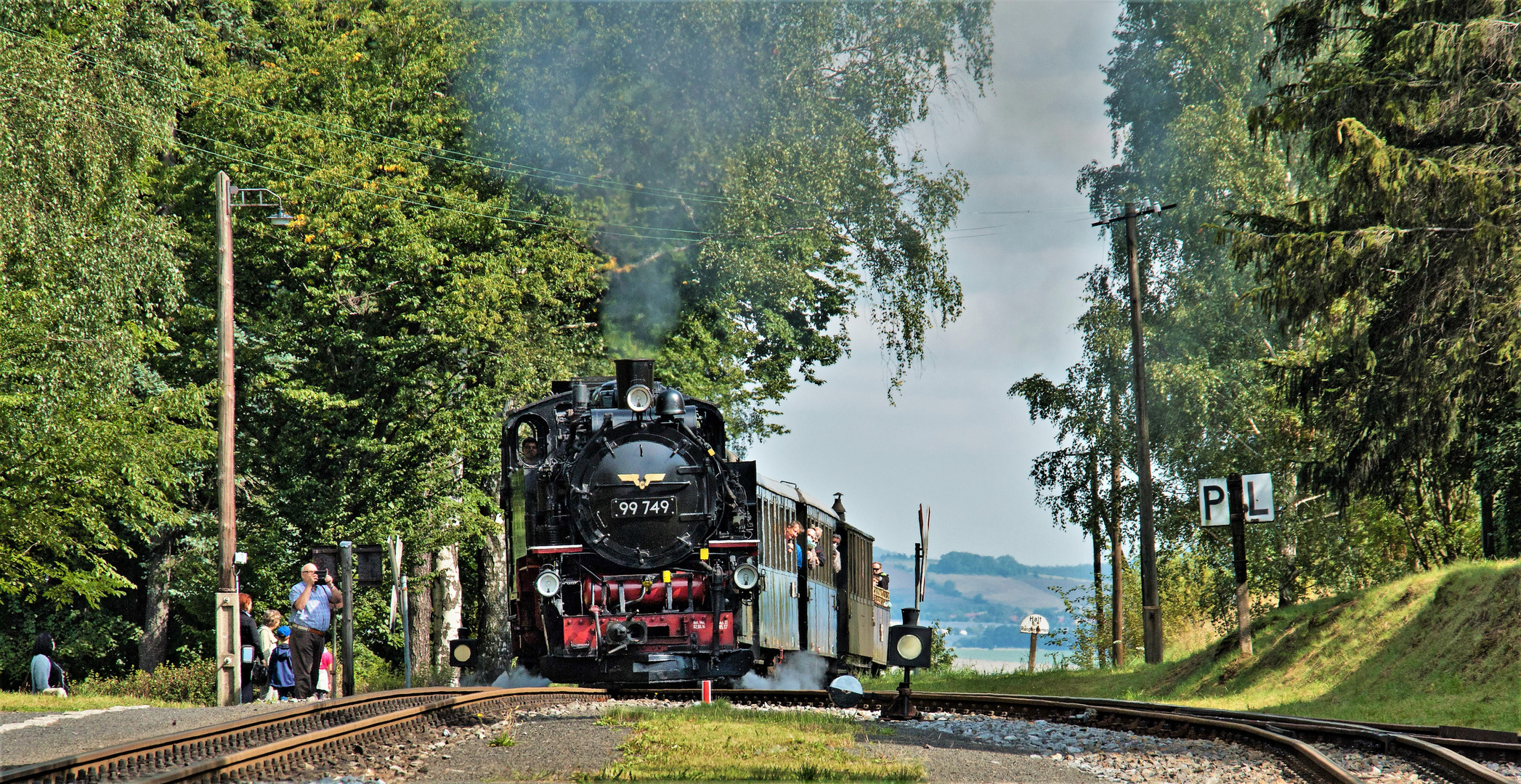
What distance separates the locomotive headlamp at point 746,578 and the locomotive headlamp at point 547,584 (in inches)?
64.8

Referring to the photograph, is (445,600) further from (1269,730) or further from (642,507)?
(1269,730)

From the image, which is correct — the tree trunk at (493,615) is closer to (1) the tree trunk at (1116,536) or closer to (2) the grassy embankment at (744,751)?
(1) the tree trunk at (1116,536)

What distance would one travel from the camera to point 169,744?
25.5 feet

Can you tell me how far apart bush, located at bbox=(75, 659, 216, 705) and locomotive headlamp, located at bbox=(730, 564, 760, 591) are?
11994 mm

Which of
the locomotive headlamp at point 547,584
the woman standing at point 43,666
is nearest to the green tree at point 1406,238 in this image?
the locomotive headlamp at point 547,584

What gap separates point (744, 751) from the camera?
28.5 ft

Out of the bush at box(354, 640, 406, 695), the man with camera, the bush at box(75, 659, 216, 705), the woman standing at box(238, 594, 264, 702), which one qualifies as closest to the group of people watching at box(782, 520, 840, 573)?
the man with camera

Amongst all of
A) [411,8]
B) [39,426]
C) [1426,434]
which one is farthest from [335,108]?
[1426,434]

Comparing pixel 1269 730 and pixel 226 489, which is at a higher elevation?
pixel 226 489

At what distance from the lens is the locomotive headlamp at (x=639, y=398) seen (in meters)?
13.1

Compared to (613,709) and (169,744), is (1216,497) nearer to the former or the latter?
(613,709)

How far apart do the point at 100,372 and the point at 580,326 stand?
10694 mm

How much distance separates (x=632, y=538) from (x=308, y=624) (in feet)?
13.6

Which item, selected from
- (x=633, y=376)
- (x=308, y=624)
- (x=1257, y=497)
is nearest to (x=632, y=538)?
(x=633, y=376)
